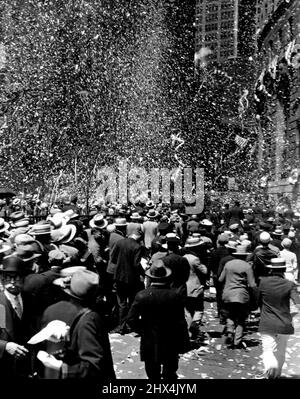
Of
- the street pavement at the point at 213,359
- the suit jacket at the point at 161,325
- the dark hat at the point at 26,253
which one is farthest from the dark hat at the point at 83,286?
the street pavement at the point at 213,359

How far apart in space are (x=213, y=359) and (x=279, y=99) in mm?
37918

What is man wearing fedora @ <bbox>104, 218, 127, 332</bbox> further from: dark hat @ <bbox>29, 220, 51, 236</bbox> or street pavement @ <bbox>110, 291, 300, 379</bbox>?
dark hat @ <bbox>29, 220, 51, 236</bbox>

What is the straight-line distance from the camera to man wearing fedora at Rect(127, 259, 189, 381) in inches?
212

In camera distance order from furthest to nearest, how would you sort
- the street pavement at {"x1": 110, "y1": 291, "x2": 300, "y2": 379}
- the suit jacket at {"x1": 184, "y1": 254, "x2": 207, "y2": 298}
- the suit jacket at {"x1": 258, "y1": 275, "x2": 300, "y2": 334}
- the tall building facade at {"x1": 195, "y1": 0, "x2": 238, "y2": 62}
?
the tall building facade at {"x1": 195, "y1": 0, "x2": 238, "y2": 62}
the suit jacket at {"x1": 184, "y1": 254, "x2": 207, "y2": 298}
the street pavement at {"x1": 110, "y1": 291, "x2": 300, "y2": 379}
the suit jacket at {"x1": 258, "y1": 275, "x2": 300, "y2": 334}

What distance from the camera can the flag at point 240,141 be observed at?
47350 millimetres

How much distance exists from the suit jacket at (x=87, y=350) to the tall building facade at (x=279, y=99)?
2383 centimetres

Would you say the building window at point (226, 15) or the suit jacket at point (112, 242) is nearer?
the suit jacket at point (112, 242)

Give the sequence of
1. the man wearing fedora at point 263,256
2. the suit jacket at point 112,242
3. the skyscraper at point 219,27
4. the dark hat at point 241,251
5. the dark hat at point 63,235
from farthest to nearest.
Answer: the skyscraper at point 219,27 < the suit jacket at point 112,242 < the man wearing fedora at point 263,256 < the dark hat at point 241,251 < the dark hat at point 63,235

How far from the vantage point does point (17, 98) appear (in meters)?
27.5

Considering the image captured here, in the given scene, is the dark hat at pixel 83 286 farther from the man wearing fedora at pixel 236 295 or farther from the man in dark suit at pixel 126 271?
the man in dark suit at pixel 126 271

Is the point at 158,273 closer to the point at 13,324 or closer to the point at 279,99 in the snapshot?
the point at 13,324

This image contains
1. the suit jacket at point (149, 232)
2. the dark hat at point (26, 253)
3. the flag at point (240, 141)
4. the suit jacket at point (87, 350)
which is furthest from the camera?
the flag at point (240, 141)

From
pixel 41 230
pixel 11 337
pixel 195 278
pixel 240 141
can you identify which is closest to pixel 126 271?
pixel 195 278

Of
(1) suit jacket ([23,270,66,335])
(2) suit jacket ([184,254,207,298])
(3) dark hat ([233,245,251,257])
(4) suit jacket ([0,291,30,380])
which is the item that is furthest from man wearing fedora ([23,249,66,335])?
(3) dark hat ([233,245,251,257])
